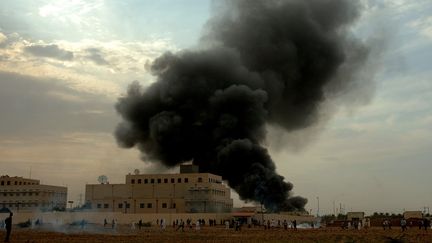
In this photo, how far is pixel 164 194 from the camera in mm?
112938

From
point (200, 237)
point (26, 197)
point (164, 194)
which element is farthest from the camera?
point (26, 197)

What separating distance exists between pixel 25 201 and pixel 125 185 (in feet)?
92.9

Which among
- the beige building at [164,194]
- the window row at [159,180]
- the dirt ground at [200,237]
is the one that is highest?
the window row at [159,180]

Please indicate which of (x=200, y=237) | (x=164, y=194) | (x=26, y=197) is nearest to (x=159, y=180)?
(x=164, y=194)

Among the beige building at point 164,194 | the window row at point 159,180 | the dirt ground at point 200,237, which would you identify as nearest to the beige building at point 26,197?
the beige building at point 164,194

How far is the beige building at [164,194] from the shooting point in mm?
108938

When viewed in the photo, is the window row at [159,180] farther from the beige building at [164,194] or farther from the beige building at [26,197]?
the beige building at [26,197]

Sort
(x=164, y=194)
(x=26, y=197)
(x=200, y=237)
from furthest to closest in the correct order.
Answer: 1. (x=26, y=197)
2. (x=164, y=194)
3. (x=200, y=237)

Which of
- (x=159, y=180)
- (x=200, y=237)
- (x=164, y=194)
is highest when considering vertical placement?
(x=159, y=180)

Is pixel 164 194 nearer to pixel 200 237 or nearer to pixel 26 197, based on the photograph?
pixel 26 197

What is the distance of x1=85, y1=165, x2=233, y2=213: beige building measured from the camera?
109m

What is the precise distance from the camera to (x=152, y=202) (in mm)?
109000

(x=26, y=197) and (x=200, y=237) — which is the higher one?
(x=26, y=197)

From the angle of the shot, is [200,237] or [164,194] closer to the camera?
[200,237]
